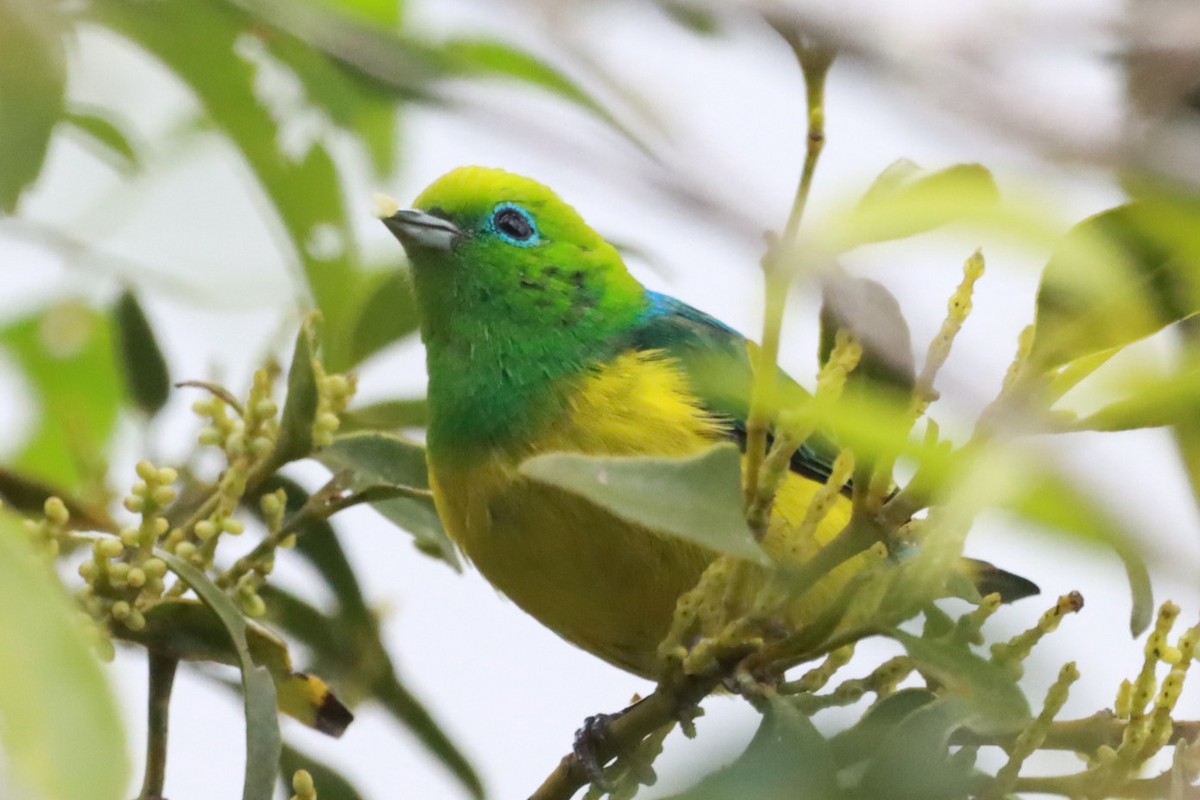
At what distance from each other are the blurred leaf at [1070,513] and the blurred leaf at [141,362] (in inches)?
73.0

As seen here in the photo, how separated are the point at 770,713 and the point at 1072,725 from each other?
0.39 meters

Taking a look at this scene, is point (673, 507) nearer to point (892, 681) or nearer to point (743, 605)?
point (743, 605)

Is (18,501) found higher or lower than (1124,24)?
lower

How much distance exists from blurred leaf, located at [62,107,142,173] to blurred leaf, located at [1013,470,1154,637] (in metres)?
2.02

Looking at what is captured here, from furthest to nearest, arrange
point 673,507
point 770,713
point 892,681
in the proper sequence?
1. point 892,681
2. point 770,713
3. point 673,507

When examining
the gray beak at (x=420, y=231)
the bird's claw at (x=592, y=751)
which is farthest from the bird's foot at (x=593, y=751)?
the gray beak at (x=420, y=231)

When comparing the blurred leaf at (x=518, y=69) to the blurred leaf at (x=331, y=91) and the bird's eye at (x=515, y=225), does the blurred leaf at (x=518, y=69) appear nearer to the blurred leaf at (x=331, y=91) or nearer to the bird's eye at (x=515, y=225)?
the blurred leaf at (x=331, y=91)

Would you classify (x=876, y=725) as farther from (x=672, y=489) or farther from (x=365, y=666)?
(x=365, y=666)

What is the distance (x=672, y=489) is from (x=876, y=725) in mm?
416

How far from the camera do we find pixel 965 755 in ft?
4.97

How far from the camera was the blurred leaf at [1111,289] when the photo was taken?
1181 mm

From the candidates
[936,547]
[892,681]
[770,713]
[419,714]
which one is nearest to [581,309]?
Answer: [419,714]

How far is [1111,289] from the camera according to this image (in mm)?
1157

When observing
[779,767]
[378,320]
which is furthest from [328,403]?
[779,767]
